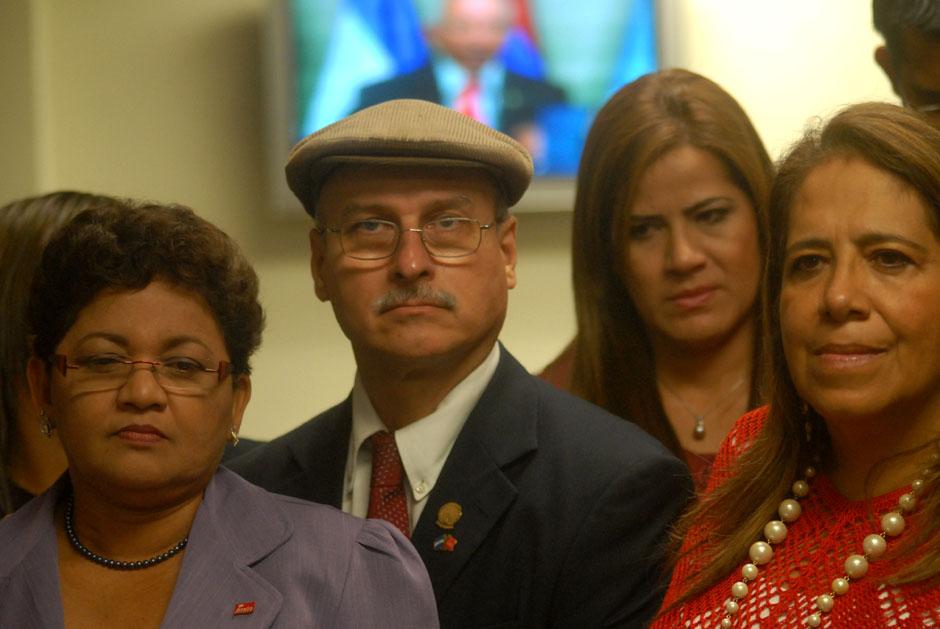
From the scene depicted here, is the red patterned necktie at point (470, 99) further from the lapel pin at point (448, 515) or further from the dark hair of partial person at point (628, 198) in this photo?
the lapel pin at point (448, 515)

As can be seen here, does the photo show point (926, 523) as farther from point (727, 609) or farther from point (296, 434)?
point (296, 434)

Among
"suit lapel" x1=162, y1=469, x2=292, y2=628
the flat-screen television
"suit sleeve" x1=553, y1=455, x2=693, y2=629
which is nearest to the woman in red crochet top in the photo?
"suit sleeve" x1=553, y1=455, x2=693, y2=629

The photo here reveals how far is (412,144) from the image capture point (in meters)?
2.15

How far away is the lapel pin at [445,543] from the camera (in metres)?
2.05

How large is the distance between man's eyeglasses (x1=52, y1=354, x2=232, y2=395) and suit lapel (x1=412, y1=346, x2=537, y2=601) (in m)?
0.49

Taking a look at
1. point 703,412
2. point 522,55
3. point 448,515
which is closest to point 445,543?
point 448,515

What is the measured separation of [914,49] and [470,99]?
1.71 m

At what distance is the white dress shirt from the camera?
7.12 feet

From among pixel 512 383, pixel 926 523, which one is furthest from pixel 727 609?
pixel 512 383

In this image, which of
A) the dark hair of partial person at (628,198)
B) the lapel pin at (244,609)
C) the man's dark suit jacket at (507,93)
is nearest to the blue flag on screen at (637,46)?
the man's dark suit jacket at (507,93)

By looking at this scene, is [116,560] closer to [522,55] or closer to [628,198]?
[628,198]

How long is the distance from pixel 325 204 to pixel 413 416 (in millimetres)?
401

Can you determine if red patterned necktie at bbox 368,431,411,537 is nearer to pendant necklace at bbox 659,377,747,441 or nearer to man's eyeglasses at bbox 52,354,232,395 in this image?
man's eyeglasses at bbox 52,354,232,395

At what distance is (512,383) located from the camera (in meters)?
2.23
